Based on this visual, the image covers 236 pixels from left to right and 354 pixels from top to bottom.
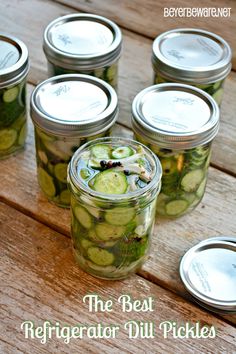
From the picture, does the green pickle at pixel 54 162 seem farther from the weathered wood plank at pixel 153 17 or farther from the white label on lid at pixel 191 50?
the weathered wood plank at pixel 153 17

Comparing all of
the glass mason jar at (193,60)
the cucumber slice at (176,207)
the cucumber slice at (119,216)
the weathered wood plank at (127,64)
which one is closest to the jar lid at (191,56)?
the glass mason jar at (193,60)

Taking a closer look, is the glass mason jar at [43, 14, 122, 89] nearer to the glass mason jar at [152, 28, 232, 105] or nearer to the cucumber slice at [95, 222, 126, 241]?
the glass mason jar at [152, 28, 232, 105]

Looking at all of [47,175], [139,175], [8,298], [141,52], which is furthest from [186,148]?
[141,52]

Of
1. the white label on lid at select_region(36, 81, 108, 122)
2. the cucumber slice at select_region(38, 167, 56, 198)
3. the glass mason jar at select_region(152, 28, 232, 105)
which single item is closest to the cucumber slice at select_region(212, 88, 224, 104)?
the glass mason jar at select_region(152, 28, 232, 105)

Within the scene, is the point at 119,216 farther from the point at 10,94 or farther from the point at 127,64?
the point at 127,64

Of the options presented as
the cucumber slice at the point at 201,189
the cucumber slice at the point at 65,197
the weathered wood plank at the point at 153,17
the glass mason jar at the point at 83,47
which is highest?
the glass mason jar at the point at 83,47

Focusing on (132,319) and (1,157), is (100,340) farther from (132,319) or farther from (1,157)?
(1,157)
